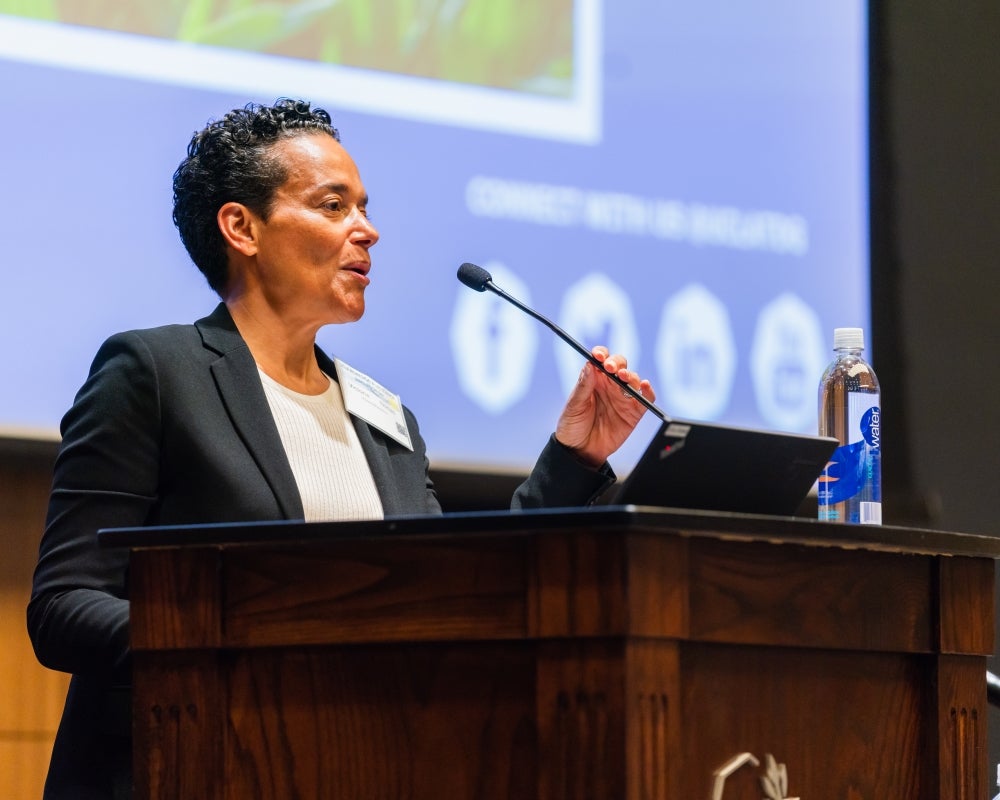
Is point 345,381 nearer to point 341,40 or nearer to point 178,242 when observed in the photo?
point 178,242

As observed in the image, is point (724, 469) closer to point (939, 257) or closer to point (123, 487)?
point (123, 487)

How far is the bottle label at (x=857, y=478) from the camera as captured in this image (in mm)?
1764

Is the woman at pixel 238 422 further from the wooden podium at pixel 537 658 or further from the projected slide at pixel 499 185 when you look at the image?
the projected slide at pixel 499 185

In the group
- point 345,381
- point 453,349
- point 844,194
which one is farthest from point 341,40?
point 844,194

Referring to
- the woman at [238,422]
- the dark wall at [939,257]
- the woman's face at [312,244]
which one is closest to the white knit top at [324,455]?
the woman at [238,422]

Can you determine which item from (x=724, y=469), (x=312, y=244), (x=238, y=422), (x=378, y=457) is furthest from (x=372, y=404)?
(x=724, y=469)

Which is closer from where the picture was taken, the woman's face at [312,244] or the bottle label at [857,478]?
the bottle label at [857,478]

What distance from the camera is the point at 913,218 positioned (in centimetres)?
356

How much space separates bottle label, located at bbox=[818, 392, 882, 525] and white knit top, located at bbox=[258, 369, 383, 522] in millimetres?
570

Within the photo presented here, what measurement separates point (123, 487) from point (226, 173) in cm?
55

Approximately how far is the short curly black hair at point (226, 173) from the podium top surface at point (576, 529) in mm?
806

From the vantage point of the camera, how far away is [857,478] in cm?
177

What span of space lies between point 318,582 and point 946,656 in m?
0.59

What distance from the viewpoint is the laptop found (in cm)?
121
